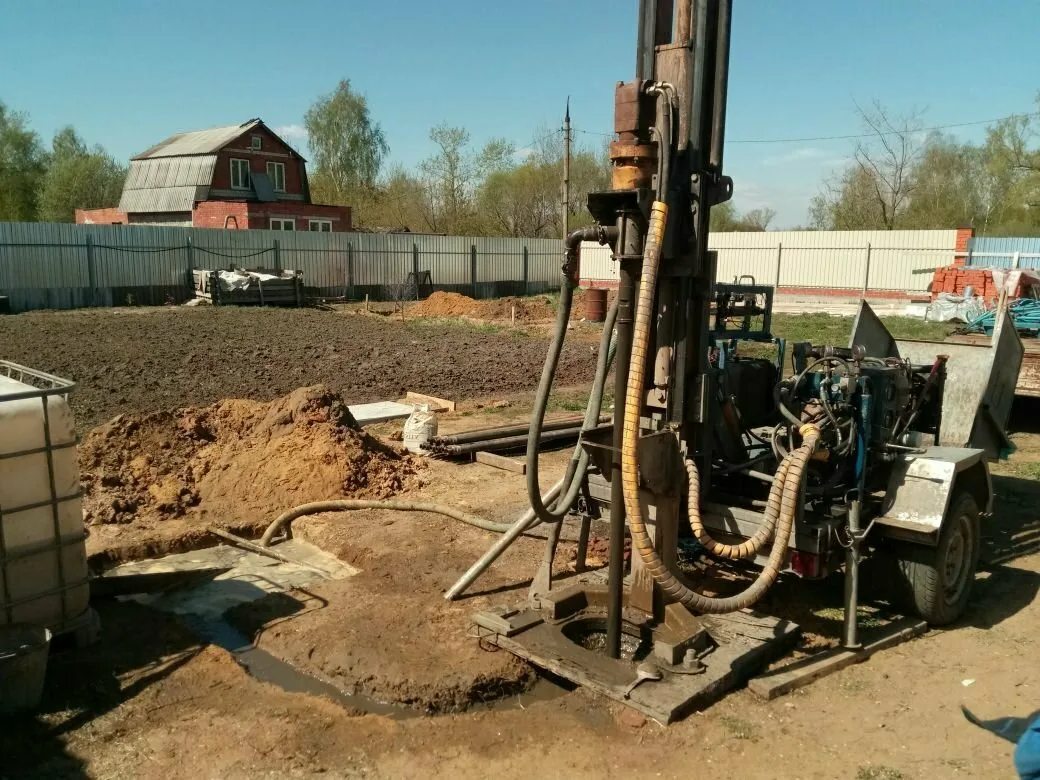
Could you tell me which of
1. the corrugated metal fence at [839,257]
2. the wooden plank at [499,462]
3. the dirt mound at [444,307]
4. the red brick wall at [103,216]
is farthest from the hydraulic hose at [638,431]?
the red brick wall at [103,216]

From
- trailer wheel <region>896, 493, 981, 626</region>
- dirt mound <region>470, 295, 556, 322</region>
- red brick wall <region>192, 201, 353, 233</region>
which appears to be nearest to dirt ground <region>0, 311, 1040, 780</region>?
trailer wheel <region>896, 493, 981, 626</region>

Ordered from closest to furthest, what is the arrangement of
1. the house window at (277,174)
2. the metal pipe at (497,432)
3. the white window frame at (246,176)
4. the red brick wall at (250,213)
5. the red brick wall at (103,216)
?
the metal pipe at (497,432), the red brick wall at (250,213), the white window frame at (246,176), the house window at (277,174), the red brick wall at (103,216)

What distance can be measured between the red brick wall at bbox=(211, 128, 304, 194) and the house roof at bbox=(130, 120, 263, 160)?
36 centimetres

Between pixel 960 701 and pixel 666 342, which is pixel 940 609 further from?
pixel 666 342

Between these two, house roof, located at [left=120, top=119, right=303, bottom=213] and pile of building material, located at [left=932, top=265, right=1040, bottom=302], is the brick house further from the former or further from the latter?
pile of building material, located at [left=932, top=265, right=1040, bottom=302]

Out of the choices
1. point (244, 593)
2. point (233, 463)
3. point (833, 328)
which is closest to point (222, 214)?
point (833, 328)

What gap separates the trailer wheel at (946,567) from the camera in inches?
201

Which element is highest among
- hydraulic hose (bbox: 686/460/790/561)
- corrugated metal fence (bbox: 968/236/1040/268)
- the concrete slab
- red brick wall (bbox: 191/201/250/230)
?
red brick wall (bbox: 191/201/250/230)

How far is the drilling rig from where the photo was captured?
4164mm

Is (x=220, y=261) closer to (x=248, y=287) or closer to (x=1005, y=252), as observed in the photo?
(x=248, y=287)

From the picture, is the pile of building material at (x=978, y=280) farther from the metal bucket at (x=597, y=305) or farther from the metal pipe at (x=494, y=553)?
the metal bucket at (x=597, y=305)

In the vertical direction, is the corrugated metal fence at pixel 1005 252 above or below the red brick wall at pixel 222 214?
below

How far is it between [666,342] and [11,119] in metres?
66.8

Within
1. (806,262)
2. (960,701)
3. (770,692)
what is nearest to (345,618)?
(770,692)
